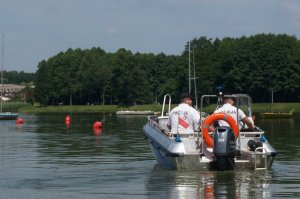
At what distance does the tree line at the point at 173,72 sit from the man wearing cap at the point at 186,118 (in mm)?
81437

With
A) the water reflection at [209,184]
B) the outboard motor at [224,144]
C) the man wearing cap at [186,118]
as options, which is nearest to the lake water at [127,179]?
the water reflection at [209,184]

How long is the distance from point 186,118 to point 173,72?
434 ft

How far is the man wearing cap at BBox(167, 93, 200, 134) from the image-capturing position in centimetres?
2116

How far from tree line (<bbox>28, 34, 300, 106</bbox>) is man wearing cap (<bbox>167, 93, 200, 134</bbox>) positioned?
8144 cm

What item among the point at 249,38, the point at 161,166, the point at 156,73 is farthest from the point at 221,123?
the point at 156,73

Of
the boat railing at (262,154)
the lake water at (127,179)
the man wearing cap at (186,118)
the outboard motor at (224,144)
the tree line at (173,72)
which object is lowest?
the lake water at (127,179)

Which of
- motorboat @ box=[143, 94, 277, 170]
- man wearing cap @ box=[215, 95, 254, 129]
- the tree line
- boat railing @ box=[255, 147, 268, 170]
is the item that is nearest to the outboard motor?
motorboat @ box=[143, 94, 277, 170]

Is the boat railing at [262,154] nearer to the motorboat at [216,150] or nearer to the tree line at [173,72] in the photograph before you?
the motorboat at [216,150]

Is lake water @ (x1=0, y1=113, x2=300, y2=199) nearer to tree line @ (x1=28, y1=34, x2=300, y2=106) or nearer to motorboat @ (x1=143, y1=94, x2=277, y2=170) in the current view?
motorboat @ (x1=143, y1=94, x2=277, y2=170)

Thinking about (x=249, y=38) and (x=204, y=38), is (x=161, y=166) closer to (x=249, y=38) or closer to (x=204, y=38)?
(x=249, y=38)

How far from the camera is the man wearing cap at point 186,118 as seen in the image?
21156 millimetres

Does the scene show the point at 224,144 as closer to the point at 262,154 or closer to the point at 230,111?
the point at 262,154

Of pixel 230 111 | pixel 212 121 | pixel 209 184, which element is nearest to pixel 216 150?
pixel 212 121

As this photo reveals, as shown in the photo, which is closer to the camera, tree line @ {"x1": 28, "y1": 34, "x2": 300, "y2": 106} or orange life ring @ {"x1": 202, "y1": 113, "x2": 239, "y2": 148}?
orange life ring @ {"x1": 202, "y1": 113, "x2": 239, "y2": 148}
